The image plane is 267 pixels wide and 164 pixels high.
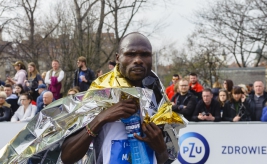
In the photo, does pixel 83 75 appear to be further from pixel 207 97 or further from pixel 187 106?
pixel 207 97

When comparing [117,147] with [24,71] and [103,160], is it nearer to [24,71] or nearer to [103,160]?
[103,160]

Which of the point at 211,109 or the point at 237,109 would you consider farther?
the point at 237,109

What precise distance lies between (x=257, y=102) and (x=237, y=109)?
0.44 m

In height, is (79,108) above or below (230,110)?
above

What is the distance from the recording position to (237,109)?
23.5ft

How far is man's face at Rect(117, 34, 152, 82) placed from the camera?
211cm

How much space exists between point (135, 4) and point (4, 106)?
14.5 m

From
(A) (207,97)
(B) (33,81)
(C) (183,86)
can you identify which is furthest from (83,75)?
(A) (207,97)

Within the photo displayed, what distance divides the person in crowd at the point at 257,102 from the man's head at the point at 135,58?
5.42 m

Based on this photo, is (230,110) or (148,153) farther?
(230,110)

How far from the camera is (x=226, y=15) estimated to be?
2181 centimetres

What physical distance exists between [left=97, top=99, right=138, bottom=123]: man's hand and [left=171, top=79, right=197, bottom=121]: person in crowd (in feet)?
17.0

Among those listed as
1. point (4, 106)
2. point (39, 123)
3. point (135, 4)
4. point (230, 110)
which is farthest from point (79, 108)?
point (135, 4)

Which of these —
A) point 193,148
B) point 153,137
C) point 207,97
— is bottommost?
point 193,148
